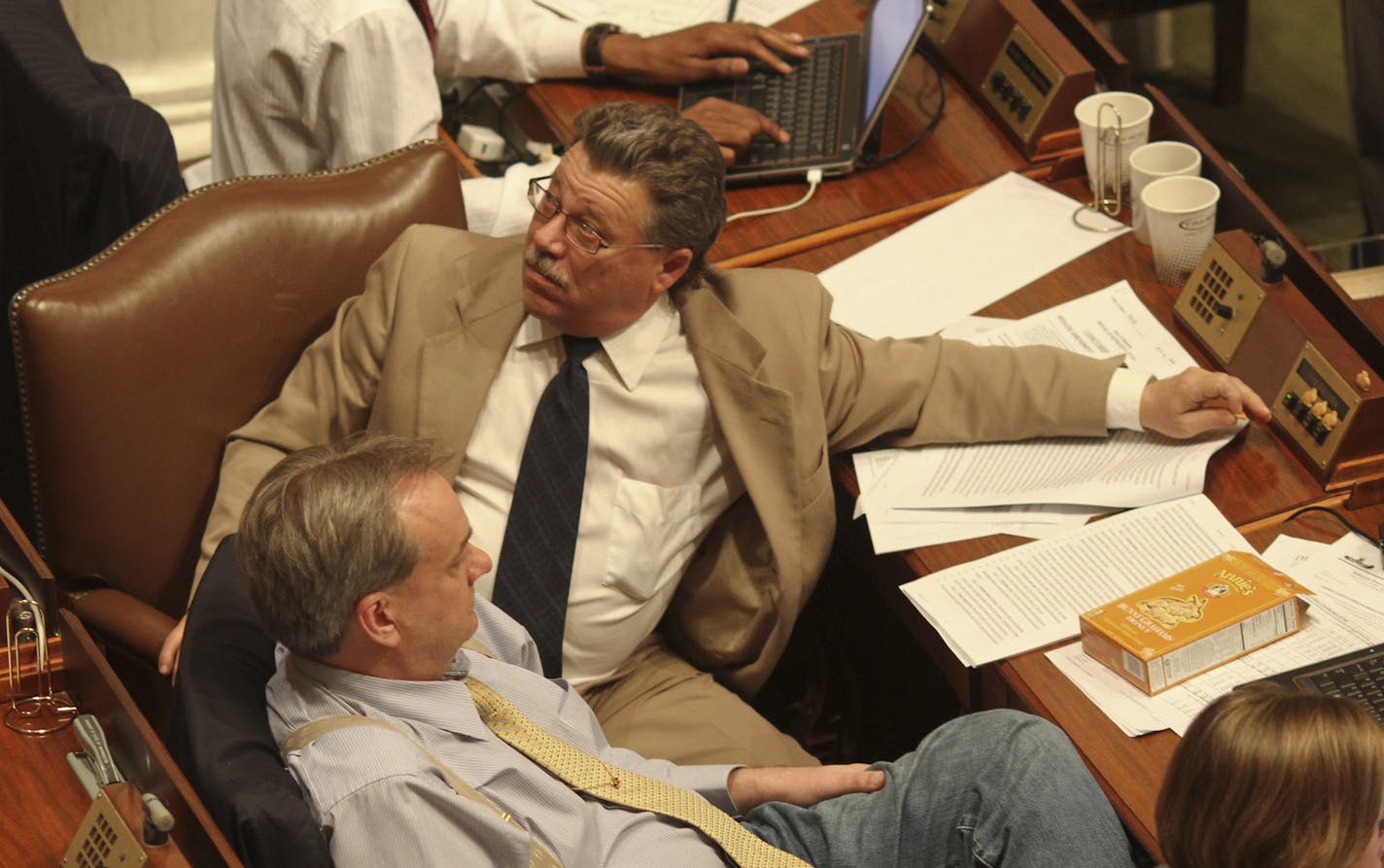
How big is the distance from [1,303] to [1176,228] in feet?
6.33

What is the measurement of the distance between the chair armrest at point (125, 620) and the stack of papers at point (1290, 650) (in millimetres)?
1096

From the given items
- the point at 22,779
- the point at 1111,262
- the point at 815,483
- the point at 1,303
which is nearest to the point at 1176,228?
the point at 1111,262

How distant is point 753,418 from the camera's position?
220cm

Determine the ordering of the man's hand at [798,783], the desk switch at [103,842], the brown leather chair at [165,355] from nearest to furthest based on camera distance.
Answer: the desk switch at [103,842] → the man's hand at [798,783] → the brown leather chair at [165,355]

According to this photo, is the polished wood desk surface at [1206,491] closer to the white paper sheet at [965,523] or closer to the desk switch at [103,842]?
the white paper sheet at [965,523]

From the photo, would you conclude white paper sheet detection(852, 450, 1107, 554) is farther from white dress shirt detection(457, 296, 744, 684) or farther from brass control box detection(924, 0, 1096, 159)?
brass control box detection(924, 0, 1096, 159)

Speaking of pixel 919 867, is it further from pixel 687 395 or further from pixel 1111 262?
pixel 1111 262

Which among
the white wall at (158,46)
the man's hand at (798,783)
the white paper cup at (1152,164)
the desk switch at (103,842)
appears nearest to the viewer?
the desk switch at (103,842)

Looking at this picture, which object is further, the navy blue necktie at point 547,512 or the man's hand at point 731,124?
the man's hand at point 731,124

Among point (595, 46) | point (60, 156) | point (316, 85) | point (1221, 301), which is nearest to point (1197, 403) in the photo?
point (1221, 301)

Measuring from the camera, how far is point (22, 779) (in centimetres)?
159

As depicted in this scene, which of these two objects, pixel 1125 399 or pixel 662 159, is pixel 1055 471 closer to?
pixel 1125 399

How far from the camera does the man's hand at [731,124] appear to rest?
2711mm

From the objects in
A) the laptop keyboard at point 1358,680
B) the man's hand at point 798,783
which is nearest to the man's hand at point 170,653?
the man's hand at point 798,783
